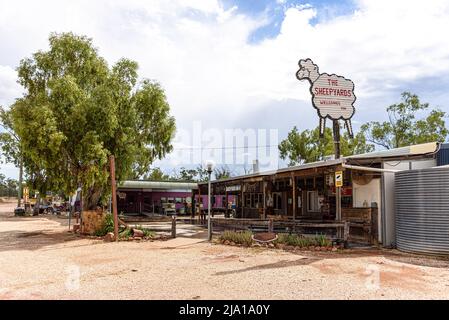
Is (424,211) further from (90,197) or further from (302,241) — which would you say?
(90,197)

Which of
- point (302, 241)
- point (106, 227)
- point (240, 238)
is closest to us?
point (302, 241)

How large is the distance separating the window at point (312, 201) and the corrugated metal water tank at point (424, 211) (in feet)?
26.3

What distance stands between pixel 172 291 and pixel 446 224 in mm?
7801

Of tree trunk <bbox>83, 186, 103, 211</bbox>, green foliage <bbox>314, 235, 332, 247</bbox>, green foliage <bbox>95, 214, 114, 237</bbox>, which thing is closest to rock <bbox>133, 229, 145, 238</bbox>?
green foliage <bbox>95, 214, 114, 237</bbox>

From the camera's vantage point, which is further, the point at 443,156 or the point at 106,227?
the point at 106,227

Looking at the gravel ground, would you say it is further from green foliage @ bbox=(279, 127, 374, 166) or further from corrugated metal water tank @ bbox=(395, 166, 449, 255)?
green foliage @ bbox=(279, 127, 374, 166)

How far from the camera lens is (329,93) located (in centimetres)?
1833

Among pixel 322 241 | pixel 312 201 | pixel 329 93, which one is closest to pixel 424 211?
pixel 322 241

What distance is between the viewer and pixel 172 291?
25.5 feet

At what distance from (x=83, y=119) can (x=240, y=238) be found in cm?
888

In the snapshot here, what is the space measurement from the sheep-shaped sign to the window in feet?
13.1

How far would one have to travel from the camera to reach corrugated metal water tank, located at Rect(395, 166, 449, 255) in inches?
458

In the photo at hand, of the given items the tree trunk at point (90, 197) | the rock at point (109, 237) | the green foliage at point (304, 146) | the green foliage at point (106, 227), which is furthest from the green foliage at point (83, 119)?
the green foliage at point (304, 146)
